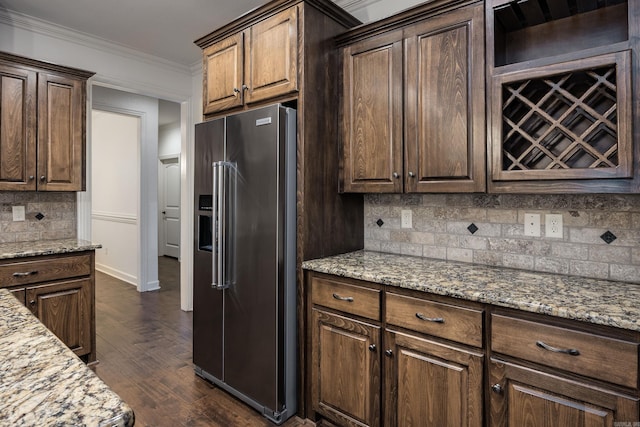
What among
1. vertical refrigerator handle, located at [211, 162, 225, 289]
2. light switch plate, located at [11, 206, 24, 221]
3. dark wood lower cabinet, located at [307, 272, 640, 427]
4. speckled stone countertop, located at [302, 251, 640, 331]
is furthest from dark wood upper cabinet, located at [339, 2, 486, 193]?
light switch plate, located at [11, 206, 24, 221]

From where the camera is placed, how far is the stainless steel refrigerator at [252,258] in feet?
6.97

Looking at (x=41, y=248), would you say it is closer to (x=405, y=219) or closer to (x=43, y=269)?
(x=43, y=269)

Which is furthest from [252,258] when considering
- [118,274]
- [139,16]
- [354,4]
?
[118,274]

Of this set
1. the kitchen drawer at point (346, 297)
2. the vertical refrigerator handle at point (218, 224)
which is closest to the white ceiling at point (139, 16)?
the vertical refrigerator handle at point (218, 224)

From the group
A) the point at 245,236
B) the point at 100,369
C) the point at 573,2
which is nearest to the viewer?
the point at 573,2

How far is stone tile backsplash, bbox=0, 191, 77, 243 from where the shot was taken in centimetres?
305

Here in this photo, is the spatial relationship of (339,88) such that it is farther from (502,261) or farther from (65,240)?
(65,240)

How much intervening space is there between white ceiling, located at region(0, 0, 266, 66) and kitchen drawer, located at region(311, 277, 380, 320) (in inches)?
89.5

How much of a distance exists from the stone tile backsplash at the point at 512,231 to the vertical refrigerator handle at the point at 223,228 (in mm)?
960

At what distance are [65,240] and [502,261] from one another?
3.37 meters

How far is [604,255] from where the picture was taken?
5.85ft

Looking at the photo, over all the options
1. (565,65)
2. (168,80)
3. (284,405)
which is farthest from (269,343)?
(168,80)

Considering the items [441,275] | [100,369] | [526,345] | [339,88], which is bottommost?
[100,369]

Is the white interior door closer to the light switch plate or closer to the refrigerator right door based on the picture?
the light switch plate
